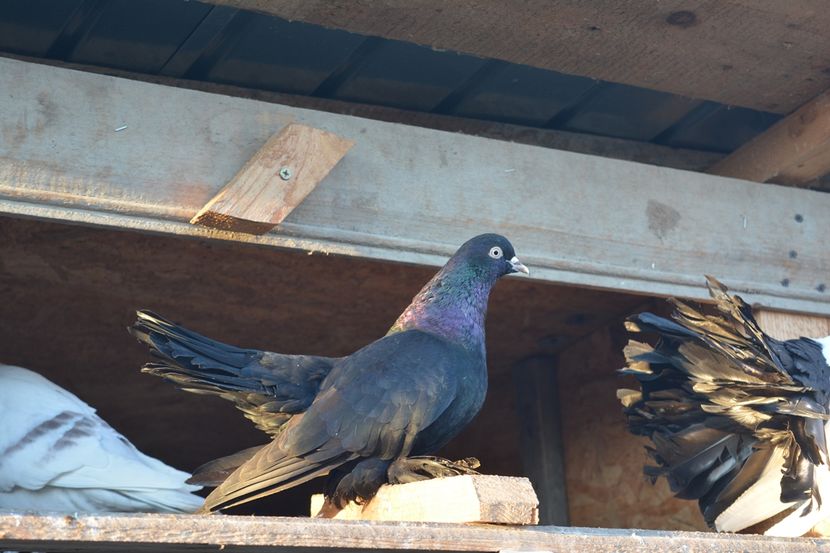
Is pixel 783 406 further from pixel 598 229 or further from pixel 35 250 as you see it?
pixel 35 250

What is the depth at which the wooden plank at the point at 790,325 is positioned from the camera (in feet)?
10.4

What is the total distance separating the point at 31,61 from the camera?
108 inches

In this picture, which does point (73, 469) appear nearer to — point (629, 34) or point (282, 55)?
point (282, 55)

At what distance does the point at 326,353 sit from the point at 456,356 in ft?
4.23

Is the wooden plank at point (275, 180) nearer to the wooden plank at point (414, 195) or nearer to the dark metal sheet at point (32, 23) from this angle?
the wooden plank at point (414, 195)

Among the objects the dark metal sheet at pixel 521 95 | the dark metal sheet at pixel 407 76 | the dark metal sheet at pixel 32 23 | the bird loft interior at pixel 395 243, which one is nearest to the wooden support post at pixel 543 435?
the bird loft interior at pixel 395 243

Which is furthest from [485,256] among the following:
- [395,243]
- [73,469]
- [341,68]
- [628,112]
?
[73,469]

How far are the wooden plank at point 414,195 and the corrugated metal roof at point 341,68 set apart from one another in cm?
16

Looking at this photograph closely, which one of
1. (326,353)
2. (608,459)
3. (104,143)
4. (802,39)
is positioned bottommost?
(608,459)

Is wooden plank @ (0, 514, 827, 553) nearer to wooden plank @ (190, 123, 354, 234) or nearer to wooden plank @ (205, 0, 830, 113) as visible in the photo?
wooden plank @ (190, 123, 354, 234)

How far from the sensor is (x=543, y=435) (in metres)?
3.97

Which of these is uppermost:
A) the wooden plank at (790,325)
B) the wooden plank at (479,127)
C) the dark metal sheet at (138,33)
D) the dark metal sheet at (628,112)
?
the dark metal sheet at (138,33)

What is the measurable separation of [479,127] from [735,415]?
1.11 m

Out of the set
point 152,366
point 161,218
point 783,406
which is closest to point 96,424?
point 152,366
